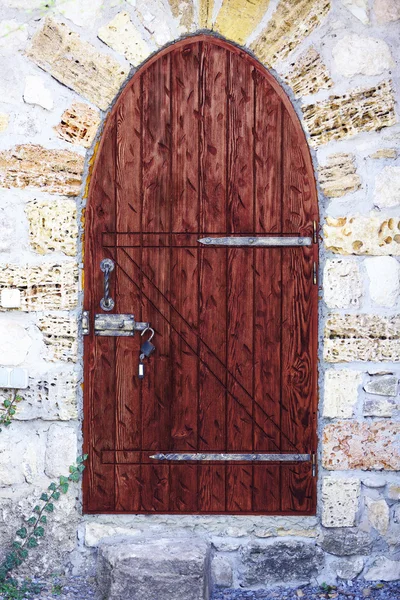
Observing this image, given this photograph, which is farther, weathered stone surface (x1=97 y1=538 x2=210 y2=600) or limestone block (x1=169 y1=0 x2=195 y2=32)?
limestone block (x1=169 y1=0 x2=195 y2=32)

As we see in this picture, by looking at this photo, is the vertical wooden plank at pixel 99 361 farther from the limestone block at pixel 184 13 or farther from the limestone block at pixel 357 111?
the limestone block at pixel 357 111

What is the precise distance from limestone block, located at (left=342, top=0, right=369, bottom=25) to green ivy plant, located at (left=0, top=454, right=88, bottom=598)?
221 cm

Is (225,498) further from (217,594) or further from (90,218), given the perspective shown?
(90,218)

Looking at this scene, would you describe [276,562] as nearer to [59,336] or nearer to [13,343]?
[59,336]

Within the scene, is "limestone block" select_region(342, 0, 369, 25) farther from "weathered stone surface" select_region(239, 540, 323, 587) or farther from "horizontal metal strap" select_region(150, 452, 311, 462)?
"weathered stone surface" select_region(239, 540, 323, 587)

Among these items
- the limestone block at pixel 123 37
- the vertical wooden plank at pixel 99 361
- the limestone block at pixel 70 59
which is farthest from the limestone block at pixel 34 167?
the limestone block at pixel 123 37

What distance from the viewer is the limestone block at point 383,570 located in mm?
3520

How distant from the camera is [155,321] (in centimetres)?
353

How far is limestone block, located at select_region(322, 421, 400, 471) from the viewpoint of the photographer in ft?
11.5

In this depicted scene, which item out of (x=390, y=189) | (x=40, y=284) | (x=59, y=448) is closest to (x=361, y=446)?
(x=390, y=189)

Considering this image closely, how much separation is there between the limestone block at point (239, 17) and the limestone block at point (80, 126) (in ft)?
2.13

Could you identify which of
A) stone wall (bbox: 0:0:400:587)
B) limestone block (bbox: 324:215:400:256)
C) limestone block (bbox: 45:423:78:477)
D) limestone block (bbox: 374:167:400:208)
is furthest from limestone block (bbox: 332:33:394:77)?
limestone block (bbox: 45:423:78:477)

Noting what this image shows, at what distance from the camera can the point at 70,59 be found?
11.3 ft

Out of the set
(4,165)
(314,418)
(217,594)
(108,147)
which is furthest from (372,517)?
→ (4,165)
